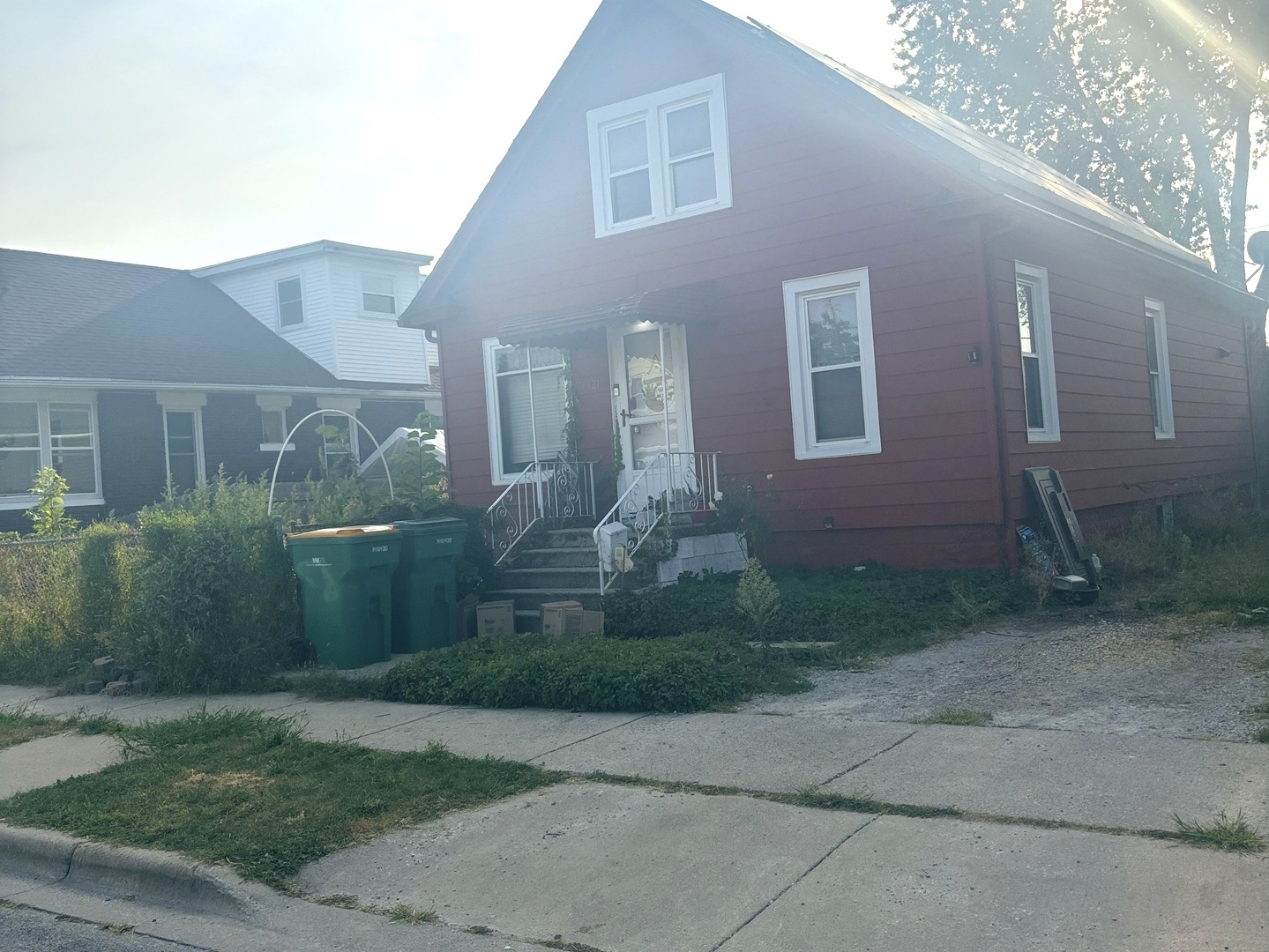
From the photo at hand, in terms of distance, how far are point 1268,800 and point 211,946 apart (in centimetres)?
419

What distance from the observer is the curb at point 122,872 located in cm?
491

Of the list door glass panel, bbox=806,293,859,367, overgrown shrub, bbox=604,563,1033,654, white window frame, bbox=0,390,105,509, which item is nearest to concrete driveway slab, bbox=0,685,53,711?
overgrown shrub, bbox=604,563,1033,654

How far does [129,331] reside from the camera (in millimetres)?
23922

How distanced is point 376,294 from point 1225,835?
26332 millimetres

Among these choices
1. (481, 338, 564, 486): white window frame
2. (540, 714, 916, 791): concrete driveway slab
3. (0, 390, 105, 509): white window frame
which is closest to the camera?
(540, 714, 916, 791): concrete driveway slab

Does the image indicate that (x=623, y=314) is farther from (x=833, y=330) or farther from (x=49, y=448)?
(x=49, y=448)

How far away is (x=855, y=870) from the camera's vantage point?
4410 millimetres

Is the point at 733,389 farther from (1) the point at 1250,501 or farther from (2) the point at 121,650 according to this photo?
(1) the point at 1250,501

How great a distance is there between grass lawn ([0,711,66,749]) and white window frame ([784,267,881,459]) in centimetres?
758

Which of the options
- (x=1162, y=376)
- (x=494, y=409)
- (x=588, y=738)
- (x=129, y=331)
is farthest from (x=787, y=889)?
(x=129, y=331)

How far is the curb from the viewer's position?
16.1 ft

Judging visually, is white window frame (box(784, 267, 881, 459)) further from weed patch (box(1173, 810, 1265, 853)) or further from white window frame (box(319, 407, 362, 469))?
white window frame (box(319, 407, 362, 469))

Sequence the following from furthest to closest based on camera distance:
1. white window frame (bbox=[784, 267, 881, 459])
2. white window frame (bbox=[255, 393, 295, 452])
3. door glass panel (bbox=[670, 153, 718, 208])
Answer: white window frame (bbox=[255, 393, 295, 452]) < door glass panel (bbox=[670, 153, 718, 208]) < white window frame (bbox=[784, 267, 881, 459])

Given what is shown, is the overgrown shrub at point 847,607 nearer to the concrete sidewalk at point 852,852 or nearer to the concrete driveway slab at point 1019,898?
the concrete sidewalk at point 852,852
